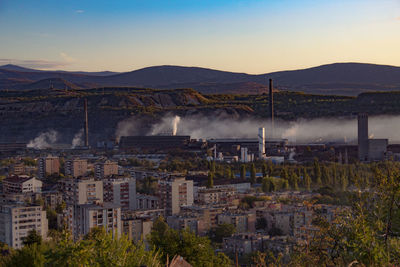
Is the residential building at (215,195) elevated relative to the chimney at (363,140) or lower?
lower

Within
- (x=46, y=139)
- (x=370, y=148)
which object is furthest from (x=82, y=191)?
(x=46, y=139)

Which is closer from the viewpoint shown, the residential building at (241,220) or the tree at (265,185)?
the residential building at (241,220)

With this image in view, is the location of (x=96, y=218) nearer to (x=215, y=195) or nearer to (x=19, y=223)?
(x=19, y=223)

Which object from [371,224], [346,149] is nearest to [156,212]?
[371,224]

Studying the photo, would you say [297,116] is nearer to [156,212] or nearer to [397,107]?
[397,107]

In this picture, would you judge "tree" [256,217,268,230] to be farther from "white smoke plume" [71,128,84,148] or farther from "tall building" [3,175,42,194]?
"white smoke plume" [71,128,84,148]

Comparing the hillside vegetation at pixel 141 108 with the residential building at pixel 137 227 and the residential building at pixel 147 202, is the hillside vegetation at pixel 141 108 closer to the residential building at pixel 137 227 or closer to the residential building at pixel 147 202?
the residential building at pixel 147 202

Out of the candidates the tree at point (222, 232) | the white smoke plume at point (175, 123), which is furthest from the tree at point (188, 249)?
the white smoke plume at point (175, 123)
